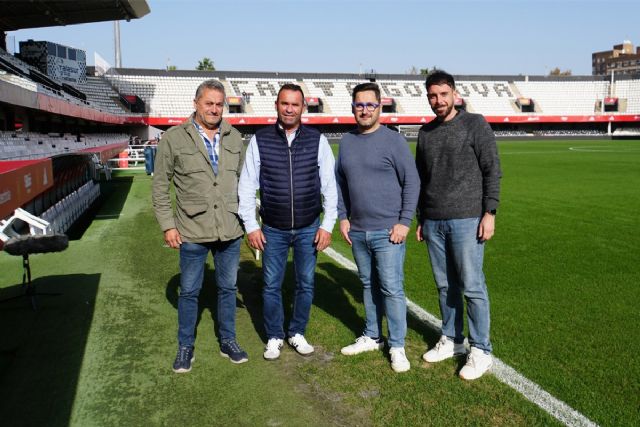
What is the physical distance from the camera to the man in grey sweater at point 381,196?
130 inches

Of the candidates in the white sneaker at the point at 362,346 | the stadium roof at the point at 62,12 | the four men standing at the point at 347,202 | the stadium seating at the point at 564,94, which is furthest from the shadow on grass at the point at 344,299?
the stadium seating at the point at 564,94

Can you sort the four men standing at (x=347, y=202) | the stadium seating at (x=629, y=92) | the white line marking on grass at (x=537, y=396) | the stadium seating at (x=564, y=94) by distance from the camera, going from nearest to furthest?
the white line marking on grass at (x=537, y=396)
the four men standing at (x=347, y=202)
the stadium seating at (x=564, y=94)
the stadium seating at (x=629, y=92)

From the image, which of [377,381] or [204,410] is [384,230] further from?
[204,410]

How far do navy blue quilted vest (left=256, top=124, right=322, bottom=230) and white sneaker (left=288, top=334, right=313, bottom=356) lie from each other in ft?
2.58

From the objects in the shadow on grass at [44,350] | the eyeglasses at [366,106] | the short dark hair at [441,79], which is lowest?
the shadow on grass at [44,350]

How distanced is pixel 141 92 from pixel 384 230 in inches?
1790

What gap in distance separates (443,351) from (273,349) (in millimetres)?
1127

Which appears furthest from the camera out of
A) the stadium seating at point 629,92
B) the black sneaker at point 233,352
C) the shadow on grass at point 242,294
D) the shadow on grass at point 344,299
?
the stadium seating at point 629,92

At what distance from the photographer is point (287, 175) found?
11.1 ft

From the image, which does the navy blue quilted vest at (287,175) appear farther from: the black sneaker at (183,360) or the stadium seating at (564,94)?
the stadium seating at (564,94)

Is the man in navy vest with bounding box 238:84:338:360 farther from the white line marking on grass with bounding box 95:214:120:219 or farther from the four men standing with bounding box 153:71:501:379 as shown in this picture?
the white line marking on grass with bounding box 95:214:120:219

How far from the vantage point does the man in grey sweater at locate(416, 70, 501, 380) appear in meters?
3.17

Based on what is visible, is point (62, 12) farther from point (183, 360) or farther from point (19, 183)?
point (183, 360)

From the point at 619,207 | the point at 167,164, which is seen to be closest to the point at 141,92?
the point at 619,207
